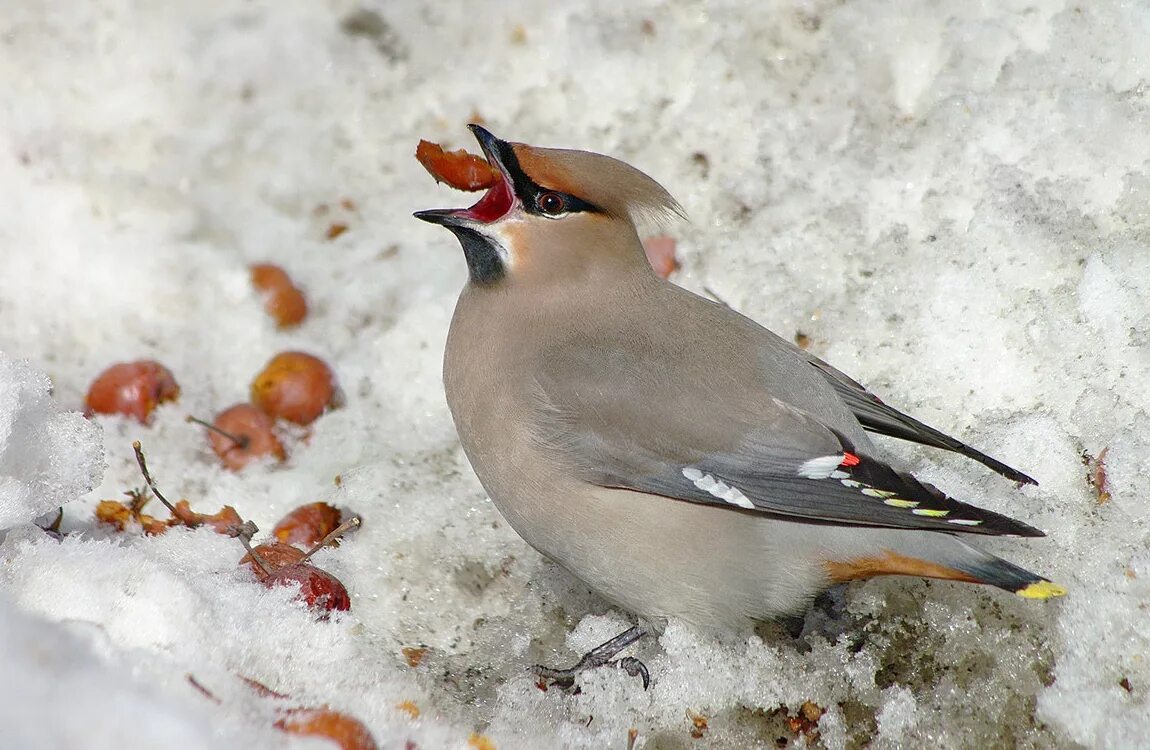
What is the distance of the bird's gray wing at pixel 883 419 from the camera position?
290 centimetres

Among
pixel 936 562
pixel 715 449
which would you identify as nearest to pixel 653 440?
pixel 715 449

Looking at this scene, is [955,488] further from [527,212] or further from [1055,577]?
[527,212]

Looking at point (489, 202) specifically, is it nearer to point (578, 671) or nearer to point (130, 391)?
point (578, 671)

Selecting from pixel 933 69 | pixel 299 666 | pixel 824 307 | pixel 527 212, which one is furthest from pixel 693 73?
pixel 299 666

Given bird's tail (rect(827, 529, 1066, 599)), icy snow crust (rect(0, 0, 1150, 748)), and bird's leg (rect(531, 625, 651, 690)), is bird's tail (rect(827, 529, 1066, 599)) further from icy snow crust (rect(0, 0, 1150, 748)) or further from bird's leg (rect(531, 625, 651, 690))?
bird's leg (rect(531, 625, 651, 690))

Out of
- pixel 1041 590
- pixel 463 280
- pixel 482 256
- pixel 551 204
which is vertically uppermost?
pixel 551 204

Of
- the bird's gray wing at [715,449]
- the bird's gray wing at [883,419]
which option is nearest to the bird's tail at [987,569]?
the bird's gray wing at [715,449]

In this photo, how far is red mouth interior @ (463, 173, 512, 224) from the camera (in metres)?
2.93

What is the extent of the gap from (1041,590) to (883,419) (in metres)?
0.61

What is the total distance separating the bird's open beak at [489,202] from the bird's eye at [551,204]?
0.23 ft

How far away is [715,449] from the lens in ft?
8.60

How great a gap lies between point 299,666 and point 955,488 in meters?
1.68

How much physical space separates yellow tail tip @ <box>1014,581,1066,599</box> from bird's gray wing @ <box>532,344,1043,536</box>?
11cm

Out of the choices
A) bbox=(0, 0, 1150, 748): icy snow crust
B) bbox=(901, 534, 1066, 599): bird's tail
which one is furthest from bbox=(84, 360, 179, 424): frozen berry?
bbox=(901, 534, 1066, 599): bird's tail
